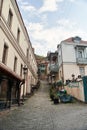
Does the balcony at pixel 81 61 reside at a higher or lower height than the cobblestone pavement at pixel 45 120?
higher

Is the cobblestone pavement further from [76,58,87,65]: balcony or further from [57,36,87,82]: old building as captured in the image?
[76,58,87,65]: balcony

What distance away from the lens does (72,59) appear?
24.8 meters

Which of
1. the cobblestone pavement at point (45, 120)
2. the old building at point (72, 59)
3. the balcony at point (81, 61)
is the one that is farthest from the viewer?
the balcony at point (81, 61)

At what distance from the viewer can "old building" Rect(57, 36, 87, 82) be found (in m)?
24.1

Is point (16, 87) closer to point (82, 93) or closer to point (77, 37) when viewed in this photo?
point (82, 93)

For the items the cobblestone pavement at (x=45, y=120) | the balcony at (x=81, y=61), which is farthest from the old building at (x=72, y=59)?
the cobblestone pavement at (x=45, y=120)

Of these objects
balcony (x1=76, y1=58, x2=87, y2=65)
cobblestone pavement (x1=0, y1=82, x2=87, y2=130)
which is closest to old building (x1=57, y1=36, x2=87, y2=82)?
balcony (x1=76, y1=58, x2=87, y2=65)

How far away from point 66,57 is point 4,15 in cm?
1610

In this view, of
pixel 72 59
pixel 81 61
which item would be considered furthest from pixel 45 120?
pixel 81 61

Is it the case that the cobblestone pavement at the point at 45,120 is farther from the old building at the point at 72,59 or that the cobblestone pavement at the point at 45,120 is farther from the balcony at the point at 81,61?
the balcony at the point at 81,61

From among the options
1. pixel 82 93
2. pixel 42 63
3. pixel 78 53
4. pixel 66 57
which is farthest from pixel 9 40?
pixel 42 63

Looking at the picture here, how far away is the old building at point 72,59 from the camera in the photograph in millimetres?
24125

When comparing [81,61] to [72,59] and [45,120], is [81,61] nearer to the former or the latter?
[72,59]

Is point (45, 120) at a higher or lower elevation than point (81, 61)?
lower
